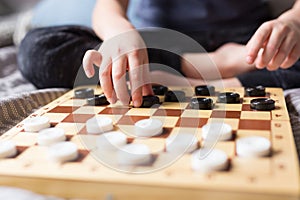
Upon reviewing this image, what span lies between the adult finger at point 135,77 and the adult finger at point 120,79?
0.6 inches

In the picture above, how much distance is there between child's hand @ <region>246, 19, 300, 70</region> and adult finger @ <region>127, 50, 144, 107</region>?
0.72ft

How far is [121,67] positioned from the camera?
2.56ft

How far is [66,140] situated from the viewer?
2.15ft

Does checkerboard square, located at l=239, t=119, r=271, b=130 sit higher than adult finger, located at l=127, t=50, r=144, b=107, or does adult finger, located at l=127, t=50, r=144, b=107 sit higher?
adult finger, located at l=127, t=50, r=144, b=107

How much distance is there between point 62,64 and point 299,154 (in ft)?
2.13

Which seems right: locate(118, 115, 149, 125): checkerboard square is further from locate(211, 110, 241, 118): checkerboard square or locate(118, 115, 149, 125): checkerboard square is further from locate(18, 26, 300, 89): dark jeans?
locate(18, 26, 300, 89): dark jeans

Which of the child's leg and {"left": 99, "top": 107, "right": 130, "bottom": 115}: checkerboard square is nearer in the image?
{"left": 99, "top": 107, "right": 130, "bottom": 115}: checkerboard square

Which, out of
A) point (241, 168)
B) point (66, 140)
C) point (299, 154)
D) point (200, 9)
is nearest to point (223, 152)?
point (241, 168)

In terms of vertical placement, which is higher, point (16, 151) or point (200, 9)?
point (200, 9)

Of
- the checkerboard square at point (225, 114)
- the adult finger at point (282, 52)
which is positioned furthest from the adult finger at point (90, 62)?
the adult finger at point (282, 52)

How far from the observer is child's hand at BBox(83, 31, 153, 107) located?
2.55ft

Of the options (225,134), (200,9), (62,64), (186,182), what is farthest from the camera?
(200,9)

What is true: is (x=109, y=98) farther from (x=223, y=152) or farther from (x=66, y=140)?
(x=223, y=152)

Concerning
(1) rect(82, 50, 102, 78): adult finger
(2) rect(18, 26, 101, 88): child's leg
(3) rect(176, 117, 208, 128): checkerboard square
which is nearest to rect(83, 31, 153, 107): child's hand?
(1) rect(82, 50, 102, 78): adult finger
